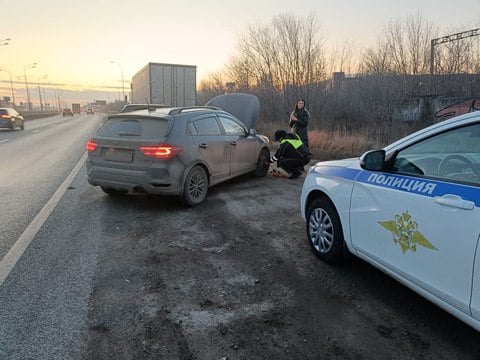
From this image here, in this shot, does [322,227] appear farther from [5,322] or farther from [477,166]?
[5,322]

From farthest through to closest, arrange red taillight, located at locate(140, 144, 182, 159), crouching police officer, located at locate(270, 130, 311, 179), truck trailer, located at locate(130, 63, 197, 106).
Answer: truck trailer, located at locate(130, 63, 197, 106), crouching police officer, located at locate(270, 130, 311, 179), red taillight, located at locate(140, 144, 182, 159)

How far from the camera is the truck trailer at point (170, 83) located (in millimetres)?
22172

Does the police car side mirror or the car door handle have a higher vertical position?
the police car side mirror

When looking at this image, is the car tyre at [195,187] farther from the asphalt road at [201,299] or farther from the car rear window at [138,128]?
the car rear window at [138,128]

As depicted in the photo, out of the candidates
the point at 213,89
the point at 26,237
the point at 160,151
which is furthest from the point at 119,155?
the point at 213,89

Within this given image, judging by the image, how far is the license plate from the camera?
633cm

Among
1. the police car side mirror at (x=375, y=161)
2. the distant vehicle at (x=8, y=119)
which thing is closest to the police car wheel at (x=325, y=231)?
the police car side mirror at (x=375, y=161)

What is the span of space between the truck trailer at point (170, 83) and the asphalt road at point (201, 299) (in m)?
17.4

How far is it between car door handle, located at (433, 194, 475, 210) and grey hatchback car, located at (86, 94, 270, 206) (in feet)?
13.9

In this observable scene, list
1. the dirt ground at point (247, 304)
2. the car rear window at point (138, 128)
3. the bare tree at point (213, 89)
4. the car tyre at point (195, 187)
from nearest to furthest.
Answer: the dirt ground at point (247, 304), the car rear window at point (138, 128), the car tyre at point (195, 187), the bare tree at point (213, 89)

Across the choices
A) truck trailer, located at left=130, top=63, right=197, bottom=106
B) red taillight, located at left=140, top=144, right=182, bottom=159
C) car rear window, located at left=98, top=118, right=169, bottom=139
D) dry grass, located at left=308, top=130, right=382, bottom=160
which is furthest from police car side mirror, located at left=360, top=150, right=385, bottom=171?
truck trailer, located at left=130, top=63, right=197, bottom=106

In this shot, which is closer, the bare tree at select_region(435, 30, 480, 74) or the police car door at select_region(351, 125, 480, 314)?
the police car door at select_region(351, 125, 480, 314)

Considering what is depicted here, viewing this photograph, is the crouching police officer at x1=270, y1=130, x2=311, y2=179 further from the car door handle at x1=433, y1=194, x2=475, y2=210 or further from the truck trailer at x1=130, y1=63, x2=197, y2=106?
the truck trailer at x1=130, y1=63, x2=197, y2=106

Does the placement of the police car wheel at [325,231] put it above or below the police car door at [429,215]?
below
